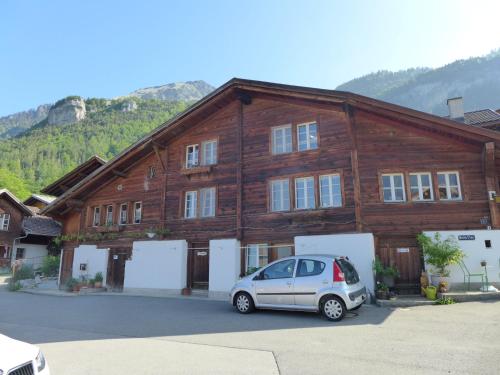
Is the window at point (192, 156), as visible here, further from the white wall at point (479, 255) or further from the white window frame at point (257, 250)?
the white wall at point (479, 255)

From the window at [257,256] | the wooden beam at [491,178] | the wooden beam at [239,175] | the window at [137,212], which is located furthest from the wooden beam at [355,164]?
the window at [137,212]

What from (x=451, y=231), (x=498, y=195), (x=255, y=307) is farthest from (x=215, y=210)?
(x=498, y=195)

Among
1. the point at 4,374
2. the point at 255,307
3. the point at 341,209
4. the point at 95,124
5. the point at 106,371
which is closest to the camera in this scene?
the point at 4,374

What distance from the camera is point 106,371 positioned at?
5.70 meters

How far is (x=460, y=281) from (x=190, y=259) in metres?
11.2

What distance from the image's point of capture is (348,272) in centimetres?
972

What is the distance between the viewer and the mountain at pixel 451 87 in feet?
308

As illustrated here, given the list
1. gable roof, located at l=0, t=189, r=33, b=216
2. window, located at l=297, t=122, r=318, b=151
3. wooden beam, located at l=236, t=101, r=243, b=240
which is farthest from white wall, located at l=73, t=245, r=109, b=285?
gable roof, located at l=0, t=189, r=33, b=216

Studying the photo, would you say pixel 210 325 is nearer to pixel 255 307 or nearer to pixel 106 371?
pixel 255 307

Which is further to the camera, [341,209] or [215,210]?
[215,210]

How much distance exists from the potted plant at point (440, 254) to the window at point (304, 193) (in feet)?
Result: 14.2

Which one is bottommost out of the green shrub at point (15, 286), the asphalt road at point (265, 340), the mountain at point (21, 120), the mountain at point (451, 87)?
the asphalt road at point (265, 340)

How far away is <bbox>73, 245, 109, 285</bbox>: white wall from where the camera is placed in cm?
1964

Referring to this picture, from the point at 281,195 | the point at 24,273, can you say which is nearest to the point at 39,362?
the point at 281,195
